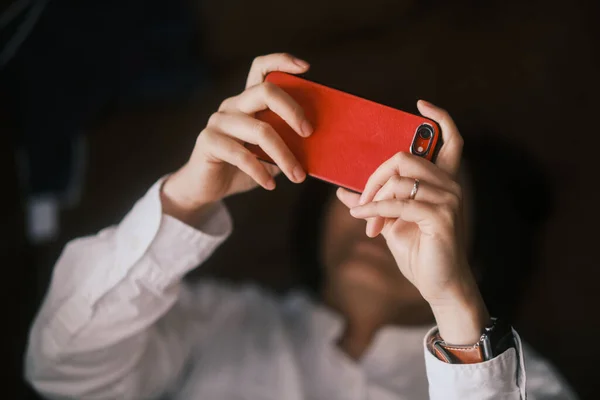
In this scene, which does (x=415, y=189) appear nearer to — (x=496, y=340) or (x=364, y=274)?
(x=496, y=340)

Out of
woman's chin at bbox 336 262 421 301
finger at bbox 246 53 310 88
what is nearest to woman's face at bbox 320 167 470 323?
woman's chin at bbox 336 262 421 301

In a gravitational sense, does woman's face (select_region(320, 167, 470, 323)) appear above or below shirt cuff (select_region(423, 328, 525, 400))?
below

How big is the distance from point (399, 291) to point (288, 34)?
0.42 metres

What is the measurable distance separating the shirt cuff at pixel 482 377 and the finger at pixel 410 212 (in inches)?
4.5

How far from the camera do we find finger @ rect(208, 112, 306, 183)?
1.31ft

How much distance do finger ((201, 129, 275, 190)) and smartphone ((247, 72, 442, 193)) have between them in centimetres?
1

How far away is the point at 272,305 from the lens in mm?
747

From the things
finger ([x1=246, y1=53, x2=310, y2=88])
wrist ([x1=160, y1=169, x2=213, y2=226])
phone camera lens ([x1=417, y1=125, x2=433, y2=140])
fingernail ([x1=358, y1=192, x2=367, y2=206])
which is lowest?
wrist ([x1=160, y1=169, x2=213, y2=226])

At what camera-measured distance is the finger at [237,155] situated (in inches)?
16.2

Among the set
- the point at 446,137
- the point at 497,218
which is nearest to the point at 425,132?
the point at 446,137

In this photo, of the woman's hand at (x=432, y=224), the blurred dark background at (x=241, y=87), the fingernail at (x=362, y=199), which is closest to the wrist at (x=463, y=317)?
the woman's hand at (x=432, y=224)

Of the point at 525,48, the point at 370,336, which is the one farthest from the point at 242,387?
the point at 525,48

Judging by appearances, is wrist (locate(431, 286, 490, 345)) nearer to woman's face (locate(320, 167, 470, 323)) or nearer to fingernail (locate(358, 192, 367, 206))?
fingernail (locate(358, 192, 367, 206))

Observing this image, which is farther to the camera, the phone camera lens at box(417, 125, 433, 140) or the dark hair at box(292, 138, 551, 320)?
the dark hair at box(292, 138, 551, 320)
